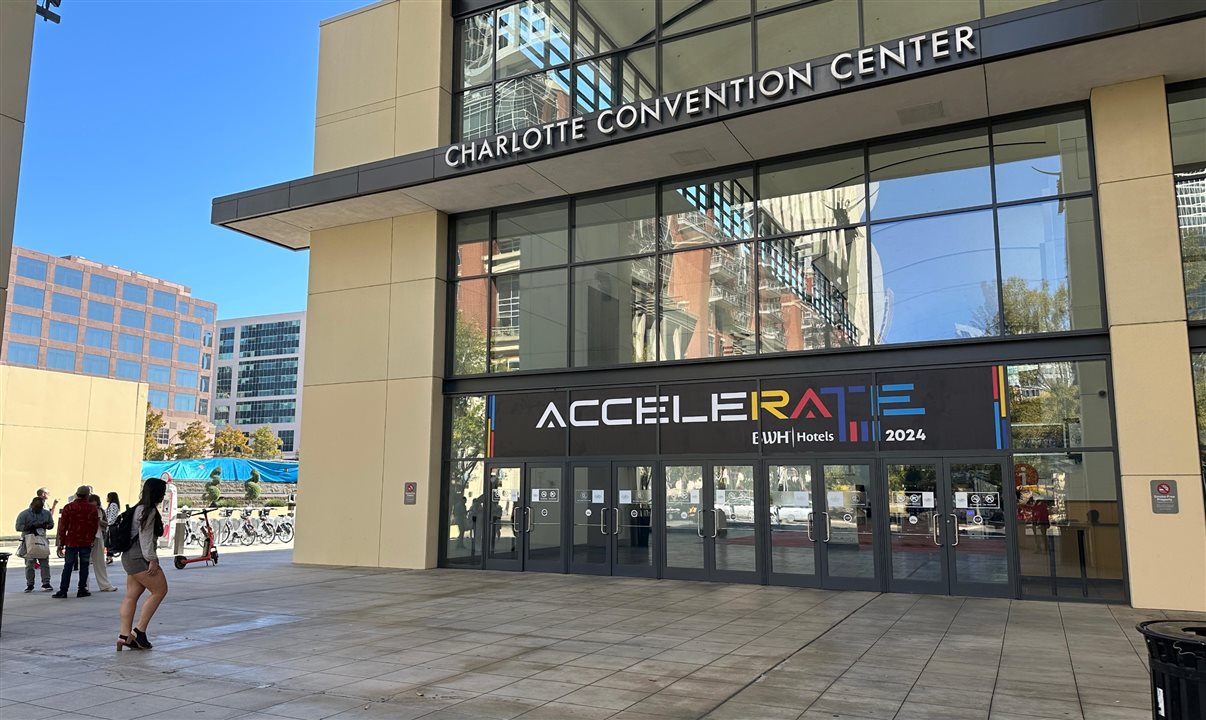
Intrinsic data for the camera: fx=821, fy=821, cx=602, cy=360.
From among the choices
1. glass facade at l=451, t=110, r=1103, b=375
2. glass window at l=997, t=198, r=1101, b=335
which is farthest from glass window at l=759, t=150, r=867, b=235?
glass window at l=997, t=198, r=1101, b=335

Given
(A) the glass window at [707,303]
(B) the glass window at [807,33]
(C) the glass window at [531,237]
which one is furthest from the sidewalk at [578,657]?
(B) the glass window at [807,33]

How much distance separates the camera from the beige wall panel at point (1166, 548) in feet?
37.1

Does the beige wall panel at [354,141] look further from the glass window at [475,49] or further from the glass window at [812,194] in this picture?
the glass window at [812,194]

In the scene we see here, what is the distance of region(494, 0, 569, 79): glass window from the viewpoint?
57.4ft

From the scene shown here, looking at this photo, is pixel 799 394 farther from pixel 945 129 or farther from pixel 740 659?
pixel 740 659

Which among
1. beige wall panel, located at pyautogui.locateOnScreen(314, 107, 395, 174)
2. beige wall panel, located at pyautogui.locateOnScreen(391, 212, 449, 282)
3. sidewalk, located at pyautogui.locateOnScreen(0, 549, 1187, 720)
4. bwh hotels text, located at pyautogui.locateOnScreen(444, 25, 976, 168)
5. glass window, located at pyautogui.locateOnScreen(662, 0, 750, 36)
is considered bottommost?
sidewalk, located at pyautogui.locateOnScreen(0, 549, 1187, 720)

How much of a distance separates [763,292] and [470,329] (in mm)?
6581

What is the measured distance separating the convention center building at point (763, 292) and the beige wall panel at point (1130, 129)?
4 centimetres

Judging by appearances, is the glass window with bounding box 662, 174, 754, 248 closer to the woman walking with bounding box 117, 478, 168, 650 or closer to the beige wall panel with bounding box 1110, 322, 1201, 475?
the beige wall panel with bounding box 1110, 322, 1201, 475

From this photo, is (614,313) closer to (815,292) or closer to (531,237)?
(531,237)

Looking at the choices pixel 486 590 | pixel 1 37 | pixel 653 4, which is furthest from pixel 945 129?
pixel 1 37

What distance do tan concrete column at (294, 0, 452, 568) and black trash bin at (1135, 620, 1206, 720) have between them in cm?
1450

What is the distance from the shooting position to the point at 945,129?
14.0m

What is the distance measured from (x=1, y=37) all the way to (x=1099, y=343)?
13.9m
